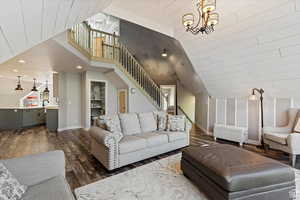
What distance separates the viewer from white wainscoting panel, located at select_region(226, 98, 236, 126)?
4.61 meters

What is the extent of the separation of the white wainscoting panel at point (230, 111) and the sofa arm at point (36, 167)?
15.3 ft

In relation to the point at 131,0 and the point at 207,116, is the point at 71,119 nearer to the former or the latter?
the point at 131,0

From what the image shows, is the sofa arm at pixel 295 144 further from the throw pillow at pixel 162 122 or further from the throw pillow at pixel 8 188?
the throw pillow at pixel 8 188

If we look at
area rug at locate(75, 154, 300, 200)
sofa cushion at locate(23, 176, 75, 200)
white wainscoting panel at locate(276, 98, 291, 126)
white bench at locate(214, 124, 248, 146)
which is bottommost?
area rug at locate(75, 154, 300, 200)

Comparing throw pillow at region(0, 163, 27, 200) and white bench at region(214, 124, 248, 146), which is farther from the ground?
throw pillow at region(0, 163, 27, 200)

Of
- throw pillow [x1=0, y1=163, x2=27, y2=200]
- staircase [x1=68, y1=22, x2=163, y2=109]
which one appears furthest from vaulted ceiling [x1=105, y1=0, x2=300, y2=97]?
throw pillow [x1=0, y1=163, x2=27, y2=200]

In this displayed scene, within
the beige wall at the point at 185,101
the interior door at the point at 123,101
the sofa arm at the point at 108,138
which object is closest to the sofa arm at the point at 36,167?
the sofa arm at the point at 108,138

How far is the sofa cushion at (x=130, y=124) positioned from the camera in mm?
3285

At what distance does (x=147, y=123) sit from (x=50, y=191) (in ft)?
8.22

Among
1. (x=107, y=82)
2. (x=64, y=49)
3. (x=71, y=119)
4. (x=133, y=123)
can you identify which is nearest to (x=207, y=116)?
(x=133, y=123)

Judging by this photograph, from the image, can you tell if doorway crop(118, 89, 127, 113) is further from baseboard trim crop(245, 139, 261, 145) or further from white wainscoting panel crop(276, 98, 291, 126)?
white wainscoting panel crop(276, 98, 291, 126)

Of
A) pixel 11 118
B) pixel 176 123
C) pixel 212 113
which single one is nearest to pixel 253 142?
pixel 212 113

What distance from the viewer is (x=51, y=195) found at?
1201 mm

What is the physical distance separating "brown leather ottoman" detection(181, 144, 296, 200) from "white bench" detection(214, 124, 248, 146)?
92.6 inches
